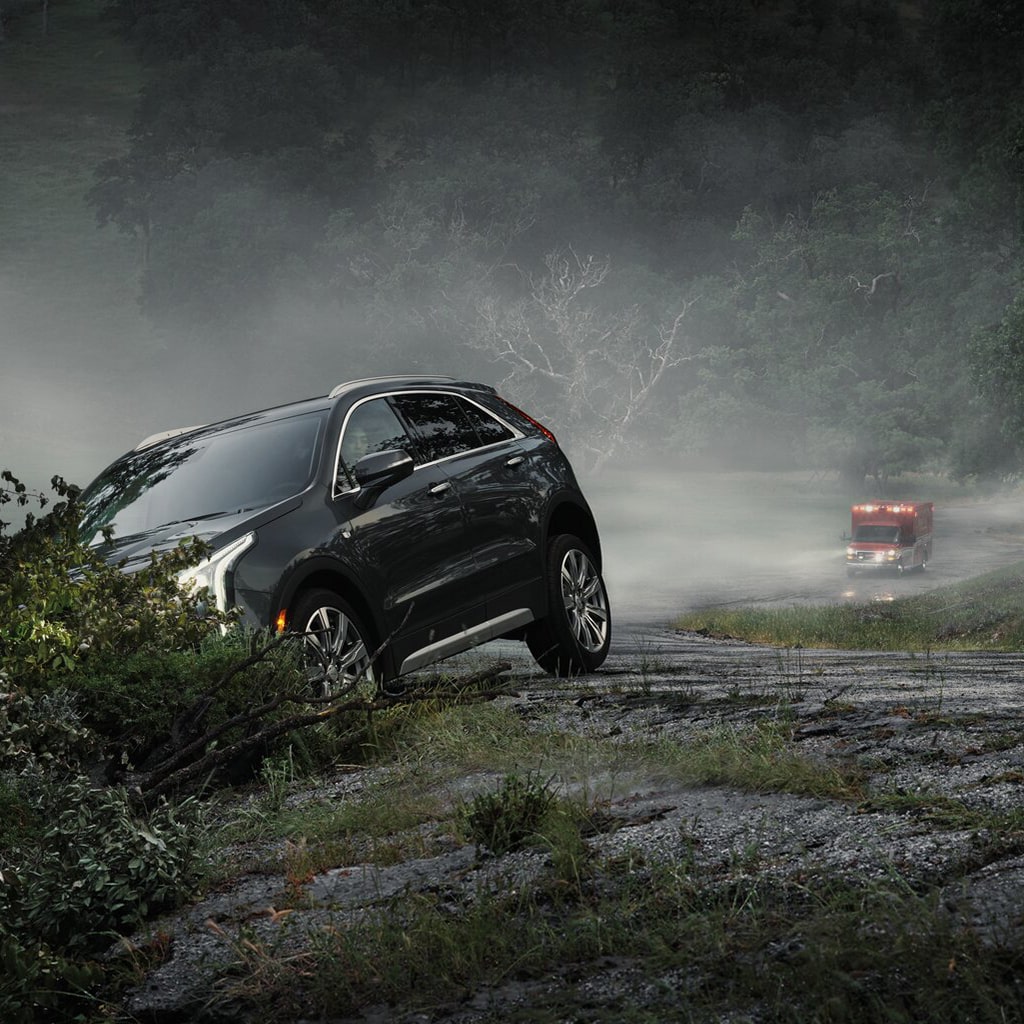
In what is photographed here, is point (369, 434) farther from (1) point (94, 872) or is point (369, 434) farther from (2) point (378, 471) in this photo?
(1) point (94, 872)

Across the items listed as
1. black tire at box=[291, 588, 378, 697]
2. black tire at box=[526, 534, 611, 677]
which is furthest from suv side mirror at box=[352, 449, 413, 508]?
black tire at box=[526, 534, 611, 677]

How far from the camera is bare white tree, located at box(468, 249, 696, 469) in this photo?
64.7 m

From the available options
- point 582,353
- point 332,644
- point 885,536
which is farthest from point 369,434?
point 582,353

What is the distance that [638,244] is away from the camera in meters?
75.9

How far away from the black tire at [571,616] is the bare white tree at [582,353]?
5315cm

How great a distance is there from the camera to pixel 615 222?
75.4 meters

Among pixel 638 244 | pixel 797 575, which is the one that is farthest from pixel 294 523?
pixel 638 244

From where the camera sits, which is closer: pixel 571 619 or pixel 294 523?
pixel 294 523

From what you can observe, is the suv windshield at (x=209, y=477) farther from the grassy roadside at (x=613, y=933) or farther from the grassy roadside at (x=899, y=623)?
the grassy roadside at (x=899, y=623)

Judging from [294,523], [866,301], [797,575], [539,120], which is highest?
[539,120]

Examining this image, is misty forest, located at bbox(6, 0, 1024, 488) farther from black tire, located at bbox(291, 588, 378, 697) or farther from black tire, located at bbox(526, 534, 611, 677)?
black tire, located at bbox(291, 588, 378, 697)

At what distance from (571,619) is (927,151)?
69782 mm

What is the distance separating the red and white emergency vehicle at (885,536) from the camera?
144 ft

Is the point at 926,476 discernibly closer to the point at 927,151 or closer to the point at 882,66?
the point at 927,151
